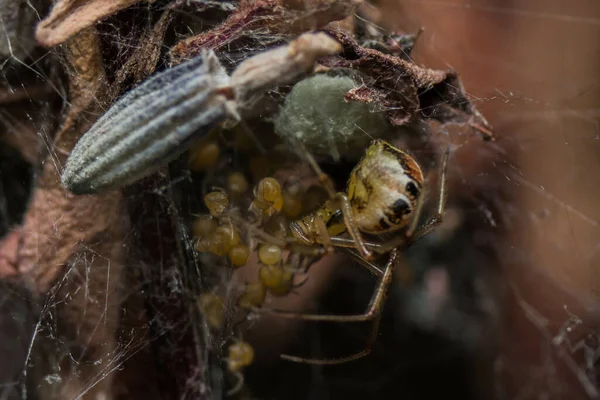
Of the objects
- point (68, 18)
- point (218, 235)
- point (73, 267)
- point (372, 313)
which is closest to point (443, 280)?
point (372, 313)

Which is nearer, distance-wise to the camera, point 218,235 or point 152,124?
point 152,124

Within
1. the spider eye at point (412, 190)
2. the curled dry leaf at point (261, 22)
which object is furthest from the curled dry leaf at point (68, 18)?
the spider eye at point (412, 190)

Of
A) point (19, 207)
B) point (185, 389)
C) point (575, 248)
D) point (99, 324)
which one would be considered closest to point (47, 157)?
point (19, 207)

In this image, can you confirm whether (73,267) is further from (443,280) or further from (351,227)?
(443,280)

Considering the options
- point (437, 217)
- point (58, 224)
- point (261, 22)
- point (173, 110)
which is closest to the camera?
point (173, 110)

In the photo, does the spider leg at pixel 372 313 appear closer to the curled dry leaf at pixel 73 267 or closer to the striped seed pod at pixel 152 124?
the curled dry leaf at pixel 73 267

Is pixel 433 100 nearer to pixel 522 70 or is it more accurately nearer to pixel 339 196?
pixel 339 196

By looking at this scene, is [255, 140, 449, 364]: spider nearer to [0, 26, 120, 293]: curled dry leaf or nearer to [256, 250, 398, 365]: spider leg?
[256, 250, 398, 365]: spider leg

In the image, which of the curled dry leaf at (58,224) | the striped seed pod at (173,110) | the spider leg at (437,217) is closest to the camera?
the striped seed pod at (173,110)
